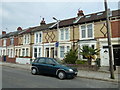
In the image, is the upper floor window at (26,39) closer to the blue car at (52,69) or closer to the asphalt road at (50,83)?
the blue car at (52,69)

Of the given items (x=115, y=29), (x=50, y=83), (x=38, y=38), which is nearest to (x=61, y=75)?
(x=50, y=83)

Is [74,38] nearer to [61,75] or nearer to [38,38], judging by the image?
[38,38]

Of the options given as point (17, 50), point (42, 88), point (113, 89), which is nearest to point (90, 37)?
point (113, 89)

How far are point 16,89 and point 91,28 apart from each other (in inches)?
496

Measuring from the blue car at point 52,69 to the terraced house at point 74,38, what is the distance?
4.82 m

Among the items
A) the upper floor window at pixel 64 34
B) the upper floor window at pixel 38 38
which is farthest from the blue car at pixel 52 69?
the upper floor window at pixel 38 38

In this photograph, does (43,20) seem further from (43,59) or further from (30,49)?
(43,59)

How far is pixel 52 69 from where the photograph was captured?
9.09 m

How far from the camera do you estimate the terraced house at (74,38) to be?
1398 centimetres

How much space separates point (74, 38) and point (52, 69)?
28.6 ft

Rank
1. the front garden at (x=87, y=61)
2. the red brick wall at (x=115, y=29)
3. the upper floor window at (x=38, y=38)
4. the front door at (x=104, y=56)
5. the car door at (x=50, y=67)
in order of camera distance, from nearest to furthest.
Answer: the car door at (x=50, y=67) < the front garden at (x=87, y=61) < the red brick wall at (x=115, y=29) < the front door at (x=104, y=56) < the upper floor window at (x=38, y=38)

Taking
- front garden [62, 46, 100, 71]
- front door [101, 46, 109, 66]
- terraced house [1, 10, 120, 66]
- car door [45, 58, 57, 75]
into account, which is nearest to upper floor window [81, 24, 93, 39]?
terraced house [1, 10, 120, 66]

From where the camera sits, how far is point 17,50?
82.1 feet

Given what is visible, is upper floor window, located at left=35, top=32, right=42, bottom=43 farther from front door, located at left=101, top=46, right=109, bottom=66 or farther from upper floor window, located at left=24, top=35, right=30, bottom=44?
front door, located at left=101, top=46, right=109, bottom=66
